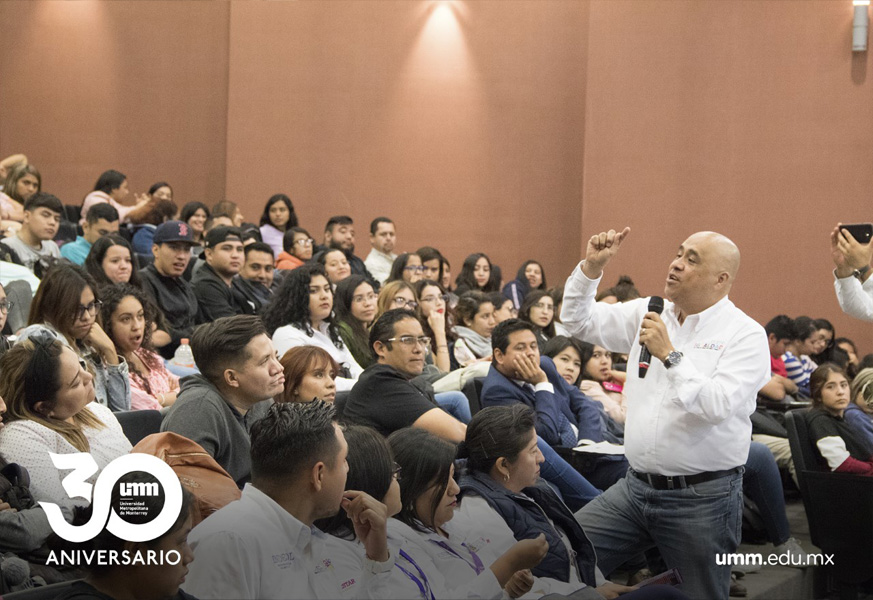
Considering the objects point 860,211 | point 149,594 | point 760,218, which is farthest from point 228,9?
point 149,594

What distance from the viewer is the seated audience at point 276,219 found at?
6.99 m

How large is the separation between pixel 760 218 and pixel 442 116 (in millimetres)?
2634

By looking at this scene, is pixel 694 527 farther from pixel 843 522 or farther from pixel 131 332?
pixel 131 332

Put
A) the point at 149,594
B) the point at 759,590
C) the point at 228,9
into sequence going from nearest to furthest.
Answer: the point at 149,594 < the point at 759,590 < the point at 228,9

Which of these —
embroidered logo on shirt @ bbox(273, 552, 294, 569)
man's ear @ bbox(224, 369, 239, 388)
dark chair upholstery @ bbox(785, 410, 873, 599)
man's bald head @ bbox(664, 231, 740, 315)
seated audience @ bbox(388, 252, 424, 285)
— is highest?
man's bald head @ bbox(664, 231, 740, 315)

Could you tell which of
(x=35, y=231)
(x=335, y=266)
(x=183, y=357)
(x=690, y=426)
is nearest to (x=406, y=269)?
(x=335, y=266)

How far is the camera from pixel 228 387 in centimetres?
244

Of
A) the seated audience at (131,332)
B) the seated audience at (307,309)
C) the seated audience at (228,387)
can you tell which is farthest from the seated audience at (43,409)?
the seated audience at (307,309)

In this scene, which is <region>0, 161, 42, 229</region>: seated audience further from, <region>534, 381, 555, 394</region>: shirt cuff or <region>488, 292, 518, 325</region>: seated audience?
<region>534, 381, 555, 394</region>: shirt cuff

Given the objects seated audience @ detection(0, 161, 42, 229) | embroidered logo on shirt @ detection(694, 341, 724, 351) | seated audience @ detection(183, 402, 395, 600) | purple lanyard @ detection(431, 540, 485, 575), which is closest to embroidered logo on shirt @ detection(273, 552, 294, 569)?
seated audience @ detection(183, 402, 395, 600)

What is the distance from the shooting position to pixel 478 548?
223 centimetres

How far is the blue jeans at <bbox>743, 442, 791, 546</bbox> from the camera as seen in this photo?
3.72 meters

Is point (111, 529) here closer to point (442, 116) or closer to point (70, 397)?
point (70, 397)

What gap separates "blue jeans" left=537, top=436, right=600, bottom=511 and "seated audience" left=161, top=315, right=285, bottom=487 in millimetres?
1115
